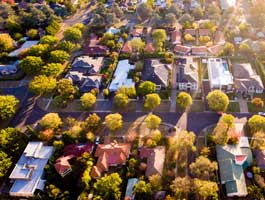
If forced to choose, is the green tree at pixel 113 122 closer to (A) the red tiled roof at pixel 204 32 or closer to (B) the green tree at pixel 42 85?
(B) the green tree at pixel 42 85

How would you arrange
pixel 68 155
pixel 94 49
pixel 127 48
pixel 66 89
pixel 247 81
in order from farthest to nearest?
pixel 94 49, pixel 127 48, pixel 66 89, pixel 247 81, pixel 68 155

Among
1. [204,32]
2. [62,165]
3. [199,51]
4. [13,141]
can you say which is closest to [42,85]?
[13,141]

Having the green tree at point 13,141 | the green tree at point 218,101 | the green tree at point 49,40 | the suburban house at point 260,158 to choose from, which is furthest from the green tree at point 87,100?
the suburban house at point 260,158

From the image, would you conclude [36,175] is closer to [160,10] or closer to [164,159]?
[164,159]

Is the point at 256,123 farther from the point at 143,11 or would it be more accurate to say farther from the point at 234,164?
the point at 143,11

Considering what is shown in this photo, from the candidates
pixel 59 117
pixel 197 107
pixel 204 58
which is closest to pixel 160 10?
pixel 204 58

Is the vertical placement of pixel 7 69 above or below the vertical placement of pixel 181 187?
above
